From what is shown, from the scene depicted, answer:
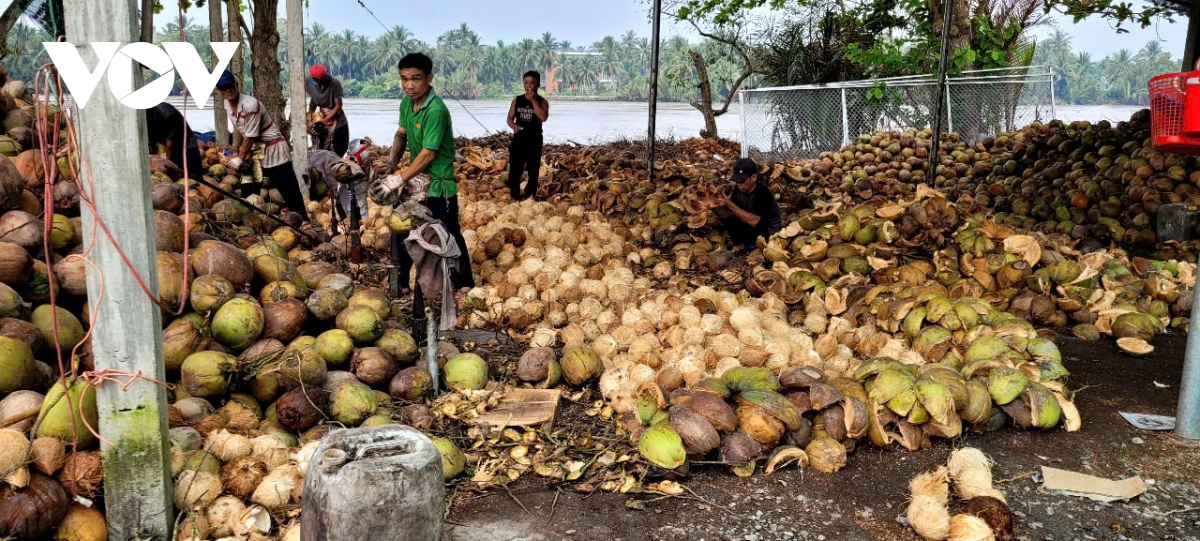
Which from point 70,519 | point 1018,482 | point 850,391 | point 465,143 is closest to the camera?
point 70,519

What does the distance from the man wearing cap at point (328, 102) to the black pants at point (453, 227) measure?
4487 mm

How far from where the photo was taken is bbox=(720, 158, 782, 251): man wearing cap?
6.75 meters

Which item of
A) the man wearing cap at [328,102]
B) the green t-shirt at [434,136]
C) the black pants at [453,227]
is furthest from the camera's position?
the man wearing cap at [328,102]

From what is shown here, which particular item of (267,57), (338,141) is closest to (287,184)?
(338,141)

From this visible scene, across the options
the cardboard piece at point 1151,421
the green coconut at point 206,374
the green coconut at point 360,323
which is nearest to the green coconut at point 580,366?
the green coconut at point 360,323

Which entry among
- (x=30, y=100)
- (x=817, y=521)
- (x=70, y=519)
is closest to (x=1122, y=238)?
(x=817, y=521)

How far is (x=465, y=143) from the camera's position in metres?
14.9

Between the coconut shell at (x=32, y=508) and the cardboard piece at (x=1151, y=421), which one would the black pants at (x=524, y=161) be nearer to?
the cardboard piece at (x=1151, y=421)

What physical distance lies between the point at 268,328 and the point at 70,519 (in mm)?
1367

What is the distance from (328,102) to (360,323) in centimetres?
634

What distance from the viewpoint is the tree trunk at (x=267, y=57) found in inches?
369

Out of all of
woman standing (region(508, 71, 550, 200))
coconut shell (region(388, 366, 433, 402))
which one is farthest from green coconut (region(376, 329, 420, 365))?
woman standing (region(508, 71, 550, 200))

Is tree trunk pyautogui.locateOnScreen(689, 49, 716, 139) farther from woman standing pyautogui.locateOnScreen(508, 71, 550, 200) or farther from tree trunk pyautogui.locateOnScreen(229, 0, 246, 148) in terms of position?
tree trunk pyautogui.locateOnScreen(229, 0, 246, 148)

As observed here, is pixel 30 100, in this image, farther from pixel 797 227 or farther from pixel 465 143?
pixel 465 143
